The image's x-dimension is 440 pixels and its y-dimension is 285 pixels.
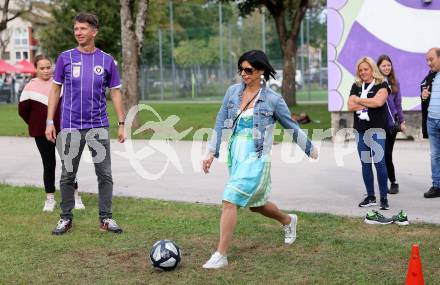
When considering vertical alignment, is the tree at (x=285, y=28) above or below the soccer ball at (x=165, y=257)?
above

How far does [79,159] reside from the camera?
7254 millimetres

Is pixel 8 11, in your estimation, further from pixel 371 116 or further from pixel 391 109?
pixel 371 116

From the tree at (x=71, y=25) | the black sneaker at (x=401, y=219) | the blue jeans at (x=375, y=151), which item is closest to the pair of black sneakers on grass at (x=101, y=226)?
the black sneaker at (x=401, y=219)

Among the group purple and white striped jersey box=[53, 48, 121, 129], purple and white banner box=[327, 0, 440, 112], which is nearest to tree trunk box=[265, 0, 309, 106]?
purple and white banner box=[327, 0, 440, 112]

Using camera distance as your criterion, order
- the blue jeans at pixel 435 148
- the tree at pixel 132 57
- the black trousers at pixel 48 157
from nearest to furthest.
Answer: the black trousers at pixel 48 157 < the blue jeans at pixel 435 148 < the tree at pixel 132 57

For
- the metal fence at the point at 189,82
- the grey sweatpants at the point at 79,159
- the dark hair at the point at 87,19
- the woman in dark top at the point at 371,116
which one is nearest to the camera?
the dark hair at the point at 87,19

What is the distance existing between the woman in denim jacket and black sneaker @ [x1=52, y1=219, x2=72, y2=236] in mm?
2004

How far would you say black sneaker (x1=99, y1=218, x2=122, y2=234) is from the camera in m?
7.21

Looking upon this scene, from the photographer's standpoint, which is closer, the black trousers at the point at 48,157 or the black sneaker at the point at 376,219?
the black sneaker at the point at 376,219

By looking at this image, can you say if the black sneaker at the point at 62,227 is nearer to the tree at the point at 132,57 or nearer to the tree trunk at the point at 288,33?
the tree at the point at 132,57

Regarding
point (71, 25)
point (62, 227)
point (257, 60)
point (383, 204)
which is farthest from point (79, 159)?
point (71, 25)

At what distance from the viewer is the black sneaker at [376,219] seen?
288 inches

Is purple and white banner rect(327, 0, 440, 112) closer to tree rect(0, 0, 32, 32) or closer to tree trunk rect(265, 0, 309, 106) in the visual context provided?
tree trunk rect(265, 0, 309, 106)

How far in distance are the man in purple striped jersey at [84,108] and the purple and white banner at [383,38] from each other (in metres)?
8.80
